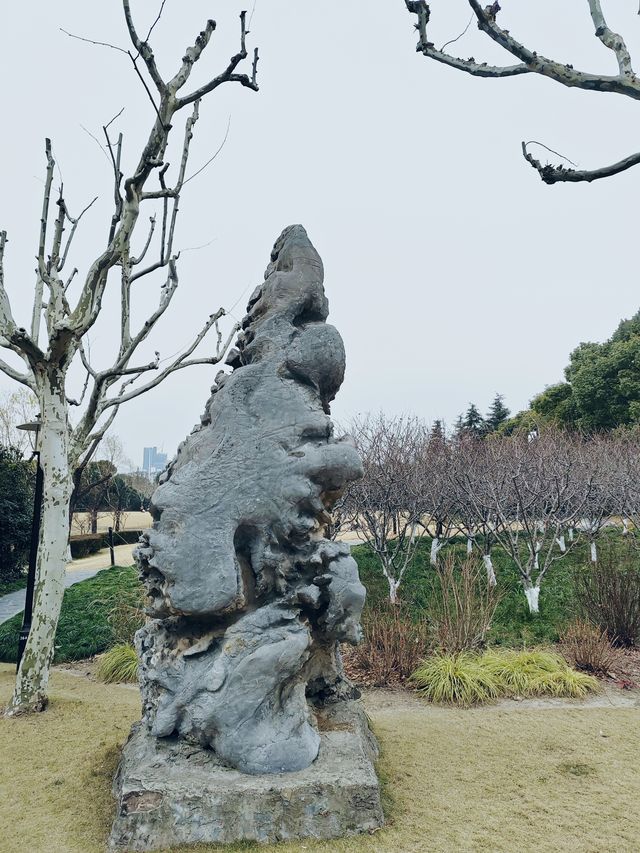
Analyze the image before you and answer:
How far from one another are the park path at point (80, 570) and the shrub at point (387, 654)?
454 cm

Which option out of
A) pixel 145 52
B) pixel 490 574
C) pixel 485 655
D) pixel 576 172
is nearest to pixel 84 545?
pixel 490 574

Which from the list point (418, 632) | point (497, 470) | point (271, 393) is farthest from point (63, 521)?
point (497, 470)

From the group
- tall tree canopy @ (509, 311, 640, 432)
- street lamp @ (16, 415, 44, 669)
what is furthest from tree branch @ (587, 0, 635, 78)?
tall tree canopy @ (509, 311, 640, 432)

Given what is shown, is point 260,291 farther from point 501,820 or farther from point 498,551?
point 498,551

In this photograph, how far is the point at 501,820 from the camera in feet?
11.2

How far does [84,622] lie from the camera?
10.2m

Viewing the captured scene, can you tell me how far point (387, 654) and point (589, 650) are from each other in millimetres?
2566

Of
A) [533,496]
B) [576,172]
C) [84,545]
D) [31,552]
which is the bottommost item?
[84,545]

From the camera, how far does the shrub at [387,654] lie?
7.26 metres

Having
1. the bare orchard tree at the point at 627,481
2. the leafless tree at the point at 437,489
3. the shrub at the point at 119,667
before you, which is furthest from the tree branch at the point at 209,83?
the bare orchard tree at the point at 627,481

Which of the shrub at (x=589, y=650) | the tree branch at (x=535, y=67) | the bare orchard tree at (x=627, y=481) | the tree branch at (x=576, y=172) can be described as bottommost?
the shrub at (x=589, y=650)

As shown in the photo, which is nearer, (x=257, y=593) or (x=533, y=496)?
(x=257, y=593)

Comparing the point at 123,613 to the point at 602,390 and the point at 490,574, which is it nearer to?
the point at 490,574

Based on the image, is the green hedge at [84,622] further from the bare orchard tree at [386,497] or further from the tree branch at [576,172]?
the tree branch at [576,172]
